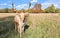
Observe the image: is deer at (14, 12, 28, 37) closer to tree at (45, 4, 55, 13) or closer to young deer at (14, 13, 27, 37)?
young deer at (14, 13, 27, 37)

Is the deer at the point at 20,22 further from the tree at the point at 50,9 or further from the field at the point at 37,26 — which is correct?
the tree at the point at 50,9

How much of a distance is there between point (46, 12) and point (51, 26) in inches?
30.1

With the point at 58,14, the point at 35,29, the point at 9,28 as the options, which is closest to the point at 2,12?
the point at 9,28

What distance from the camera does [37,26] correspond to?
4.11 meters

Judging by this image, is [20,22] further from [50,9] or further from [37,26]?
[50,9]

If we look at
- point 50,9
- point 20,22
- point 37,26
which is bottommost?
point 37,26

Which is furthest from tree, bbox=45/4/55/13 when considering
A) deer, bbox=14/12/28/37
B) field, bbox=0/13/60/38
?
deer, bbox=14/12/28/37

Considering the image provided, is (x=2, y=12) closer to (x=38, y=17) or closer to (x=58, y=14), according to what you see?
(x=38, y=17)

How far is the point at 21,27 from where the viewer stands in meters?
3.87

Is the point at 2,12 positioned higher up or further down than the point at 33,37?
higher up

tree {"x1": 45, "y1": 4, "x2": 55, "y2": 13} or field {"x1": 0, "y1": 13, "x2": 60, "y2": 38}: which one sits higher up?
tree {"x1": 45, "y1": 4, "x2": 55, "y2": 13}

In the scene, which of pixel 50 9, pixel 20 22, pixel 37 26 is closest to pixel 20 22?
pixel 20 22

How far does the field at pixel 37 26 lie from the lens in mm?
3676

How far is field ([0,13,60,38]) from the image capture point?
3676mm
